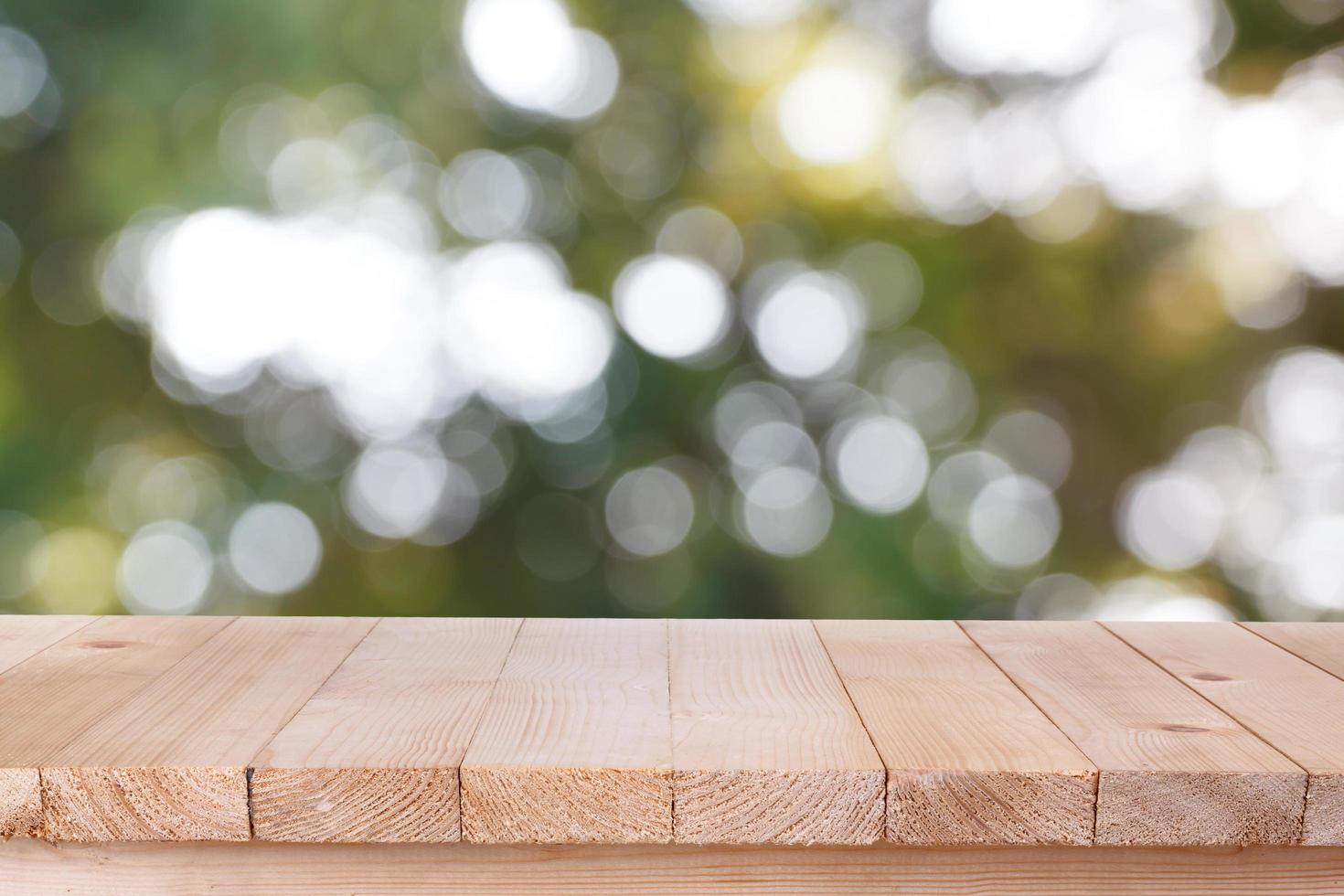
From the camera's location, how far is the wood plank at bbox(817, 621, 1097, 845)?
81 cm

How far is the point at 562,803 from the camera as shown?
81 centimetres

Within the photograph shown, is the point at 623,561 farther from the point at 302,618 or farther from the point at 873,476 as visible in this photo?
the point at 302,618

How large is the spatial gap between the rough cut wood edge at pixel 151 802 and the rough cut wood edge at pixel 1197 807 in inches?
22.3

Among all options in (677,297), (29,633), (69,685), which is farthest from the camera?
(677,297)

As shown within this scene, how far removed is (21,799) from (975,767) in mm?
621

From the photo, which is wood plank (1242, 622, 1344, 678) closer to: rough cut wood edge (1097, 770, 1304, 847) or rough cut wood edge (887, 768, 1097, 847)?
rough cut wood edge (1097, 770, 1304, 847)

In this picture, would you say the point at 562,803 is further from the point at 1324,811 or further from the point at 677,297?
the point at 677,297

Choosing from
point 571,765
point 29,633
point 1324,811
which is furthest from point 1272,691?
point 29,633

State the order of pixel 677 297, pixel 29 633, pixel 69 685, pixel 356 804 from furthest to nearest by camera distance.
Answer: pixel 677 297 → pixel 29 633 → pixel 69 685 → pixel 356 804

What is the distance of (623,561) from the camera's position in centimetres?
179

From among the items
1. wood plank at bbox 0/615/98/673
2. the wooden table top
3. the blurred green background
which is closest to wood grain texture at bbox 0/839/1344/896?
the wooden table top

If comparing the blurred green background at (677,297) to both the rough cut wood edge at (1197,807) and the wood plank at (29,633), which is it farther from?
the rough cut wood edge at (1197,807)

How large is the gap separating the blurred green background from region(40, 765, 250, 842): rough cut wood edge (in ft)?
3.18

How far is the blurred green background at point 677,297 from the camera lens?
5.69ft
